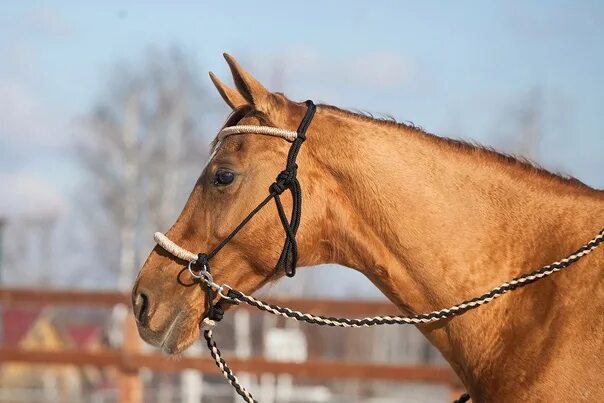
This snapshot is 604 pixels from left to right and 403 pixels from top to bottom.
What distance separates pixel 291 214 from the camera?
3.43 m

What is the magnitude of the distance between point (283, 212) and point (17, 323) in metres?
14.5

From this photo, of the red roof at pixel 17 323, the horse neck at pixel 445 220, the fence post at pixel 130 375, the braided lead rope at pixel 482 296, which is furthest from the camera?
the red roof at pixel 17 323

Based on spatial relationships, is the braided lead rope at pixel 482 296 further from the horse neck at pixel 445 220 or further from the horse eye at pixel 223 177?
the horse eye at pixel 223 177

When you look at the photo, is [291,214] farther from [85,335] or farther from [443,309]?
[85,335]

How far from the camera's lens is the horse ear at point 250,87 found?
11.5 feet

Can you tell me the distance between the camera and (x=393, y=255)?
134 inches

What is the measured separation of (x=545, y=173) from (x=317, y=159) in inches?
33.2

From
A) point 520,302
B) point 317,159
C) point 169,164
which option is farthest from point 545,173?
point 169,164

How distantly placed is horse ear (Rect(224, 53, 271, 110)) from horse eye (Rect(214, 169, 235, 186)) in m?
0.28

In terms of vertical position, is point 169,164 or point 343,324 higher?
point 169,164

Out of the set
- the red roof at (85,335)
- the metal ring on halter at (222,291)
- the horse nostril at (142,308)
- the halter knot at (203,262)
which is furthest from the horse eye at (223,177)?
the red roof at (85,335)

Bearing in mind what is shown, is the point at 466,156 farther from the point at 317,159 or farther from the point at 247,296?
the point at 247,296

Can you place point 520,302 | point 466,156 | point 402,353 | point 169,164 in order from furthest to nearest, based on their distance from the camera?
point 402,353
point 169,164
point 466,156
point 520,302

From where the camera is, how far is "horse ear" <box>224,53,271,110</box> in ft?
11.5
